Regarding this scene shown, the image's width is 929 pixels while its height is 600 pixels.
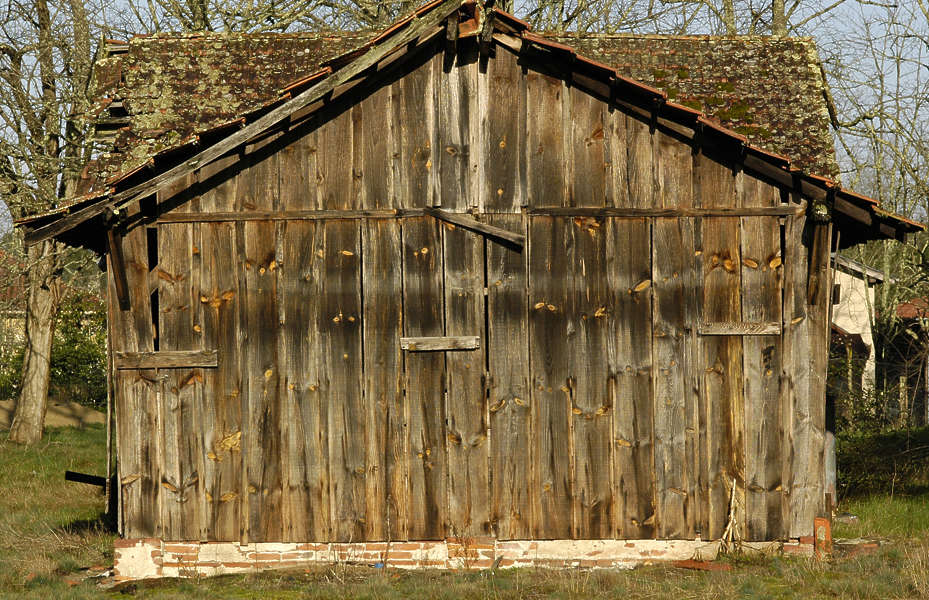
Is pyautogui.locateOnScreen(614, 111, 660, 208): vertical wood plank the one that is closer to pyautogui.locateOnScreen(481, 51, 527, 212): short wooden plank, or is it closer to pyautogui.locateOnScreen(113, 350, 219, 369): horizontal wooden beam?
pyautogui.locateOnScreen(481, 51, 527, 212): short wooden plank

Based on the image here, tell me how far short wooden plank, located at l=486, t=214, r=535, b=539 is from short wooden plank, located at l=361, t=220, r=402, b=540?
0.85 m

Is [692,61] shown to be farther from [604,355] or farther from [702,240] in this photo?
[604,355]

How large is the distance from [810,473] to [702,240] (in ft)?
7.98

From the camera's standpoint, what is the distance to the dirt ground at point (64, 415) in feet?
74.6

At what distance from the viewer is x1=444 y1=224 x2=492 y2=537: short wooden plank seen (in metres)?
8.59

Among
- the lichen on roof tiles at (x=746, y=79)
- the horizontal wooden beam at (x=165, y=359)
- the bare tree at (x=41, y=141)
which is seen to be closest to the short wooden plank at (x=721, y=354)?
the lichen on roof tiles at (x=746, y=79)

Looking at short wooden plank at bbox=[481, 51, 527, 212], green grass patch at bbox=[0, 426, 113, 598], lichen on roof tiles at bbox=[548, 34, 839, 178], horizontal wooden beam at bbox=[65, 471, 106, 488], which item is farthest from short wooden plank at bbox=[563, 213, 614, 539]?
horizontal wooden beam at bbox=[65, 471, 106, 488]

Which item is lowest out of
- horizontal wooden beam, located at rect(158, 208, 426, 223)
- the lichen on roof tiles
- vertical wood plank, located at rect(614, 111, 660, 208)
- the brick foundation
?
the brick foundation

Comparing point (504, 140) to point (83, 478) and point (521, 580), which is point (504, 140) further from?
point (83, 478)

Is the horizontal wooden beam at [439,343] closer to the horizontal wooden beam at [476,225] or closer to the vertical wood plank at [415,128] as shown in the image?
the horizontal wooden beam at [476,225]

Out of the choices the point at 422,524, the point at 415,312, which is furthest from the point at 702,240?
the point at 422,524

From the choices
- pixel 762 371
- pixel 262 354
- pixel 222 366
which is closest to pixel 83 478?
pixel 222 366

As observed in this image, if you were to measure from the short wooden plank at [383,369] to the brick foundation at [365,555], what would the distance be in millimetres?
539

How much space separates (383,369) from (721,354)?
10.5 feet
